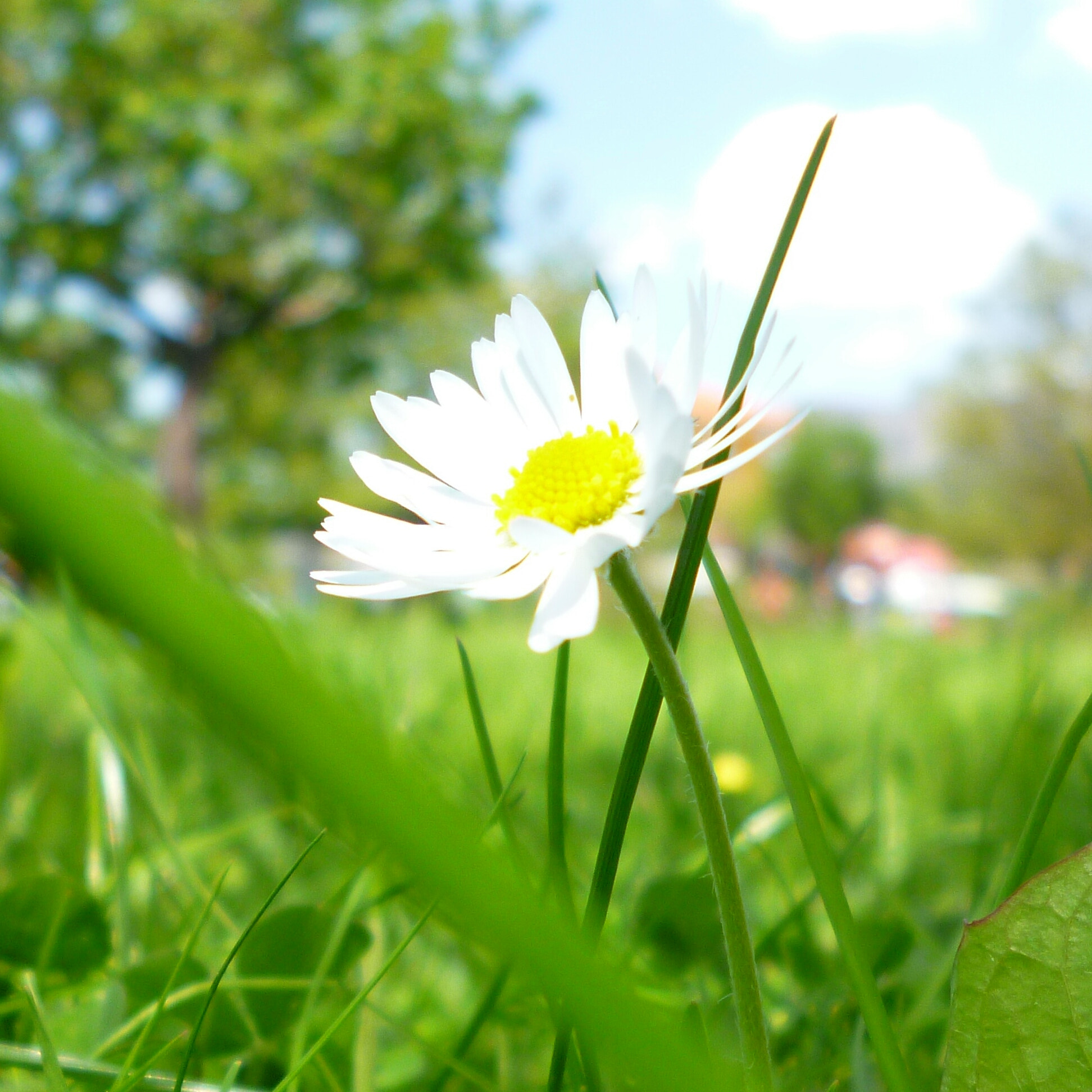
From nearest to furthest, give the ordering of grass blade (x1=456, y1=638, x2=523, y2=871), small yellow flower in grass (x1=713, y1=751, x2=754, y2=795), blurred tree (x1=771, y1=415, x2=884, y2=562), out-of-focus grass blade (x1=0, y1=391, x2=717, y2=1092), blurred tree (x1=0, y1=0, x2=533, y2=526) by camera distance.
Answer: out-of-focus grass blade (x1=0, y1=391, x2=717, y2=1092)
grass blade (x1=456, y1=638, x2=523, y2=871)
small yellow flower in grass (x1=713, y1=751, x2=754, y2=795)
blurred tree (x1=0, y1=0, x2=533, y2=526)
blurred tree (x1=771, y1=415, x2=884, y2=562)

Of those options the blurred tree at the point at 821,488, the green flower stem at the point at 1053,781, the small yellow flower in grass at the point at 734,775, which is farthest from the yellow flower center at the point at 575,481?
the blurred tree at the point at 821,488

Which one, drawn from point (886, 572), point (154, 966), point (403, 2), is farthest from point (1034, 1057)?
point (403, 2)

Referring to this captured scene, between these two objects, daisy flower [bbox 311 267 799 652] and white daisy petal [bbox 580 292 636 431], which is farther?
white daisy petal [bbox 580 292 636 431]

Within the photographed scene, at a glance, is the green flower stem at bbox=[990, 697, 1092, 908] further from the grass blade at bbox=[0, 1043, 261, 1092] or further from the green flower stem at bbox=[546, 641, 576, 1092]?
the grass blade at bbox=[0, 1043, 261, 1092]

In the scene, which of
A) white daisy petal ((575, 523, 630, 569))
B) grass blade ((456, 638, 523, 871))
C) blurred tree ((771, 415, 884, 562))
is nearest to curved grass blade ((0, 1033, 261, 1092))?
grass blade ((456, 638, 523, 871))

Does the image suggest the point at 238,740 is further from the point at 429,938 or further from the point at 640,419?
the point at 429,938

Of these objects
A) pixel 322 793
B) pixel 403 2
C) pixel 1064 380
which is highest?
pixel 403 2

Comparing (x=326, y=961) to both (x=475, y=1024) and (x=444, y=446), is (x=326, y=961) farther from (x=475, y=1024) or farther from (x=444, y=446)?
(x=444, y=446)

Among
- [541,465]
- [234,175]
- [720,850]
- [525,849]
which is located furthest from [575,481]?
[234,175]
